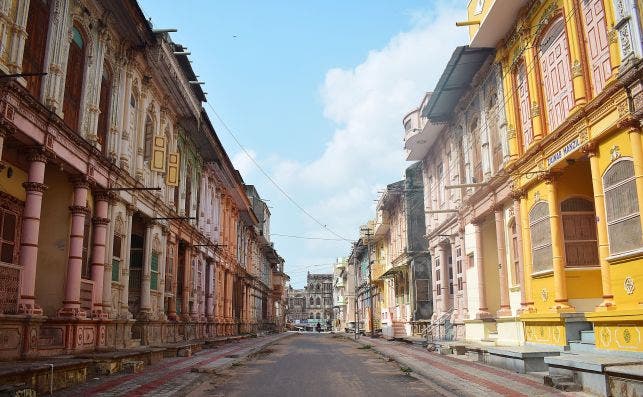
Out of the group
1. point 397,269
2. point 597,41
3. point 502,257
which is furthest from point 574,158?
point 397,269

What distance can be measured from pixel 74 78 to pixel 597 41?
12.7 m

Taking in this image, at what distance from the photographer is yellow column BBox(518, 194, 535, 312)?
52.4ft

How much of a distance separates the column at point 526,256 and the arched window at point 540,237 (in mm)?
181

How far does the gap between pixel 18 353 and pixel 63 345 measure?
1.97m

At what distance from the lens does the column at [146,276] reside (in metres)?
19.6

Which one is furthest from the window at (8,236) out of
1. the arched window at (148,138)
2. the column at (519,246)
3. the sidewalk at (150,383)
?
the column at (519,246)

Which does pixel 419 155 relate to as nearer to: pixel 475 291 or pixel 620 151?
pixel 475 291

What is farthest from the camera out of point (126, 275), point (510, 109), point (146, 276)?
point (146, 276)

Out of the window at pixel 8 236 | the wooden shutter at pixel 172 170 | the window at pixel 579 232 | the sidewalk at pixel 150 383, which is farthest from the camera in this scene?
the wooden shutter at pixel 172 170

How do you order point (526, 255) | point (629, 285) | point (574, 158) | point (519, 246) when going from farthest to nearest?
point (519, 246) → point (526, 255) → point (574, 158) → point (629, 285)

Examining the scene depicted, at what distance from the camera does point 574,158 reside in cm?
1370

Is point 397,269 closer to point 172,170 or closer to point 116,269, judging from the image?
point 172,170

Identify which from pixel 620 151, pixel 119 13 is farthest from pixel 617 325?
pixel 119 13

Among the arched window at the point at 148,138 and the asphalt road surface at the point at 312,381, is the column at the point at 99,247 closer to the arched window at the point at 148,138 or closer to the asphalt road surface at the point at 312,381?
the asphalt road surface at the point at 312,381
